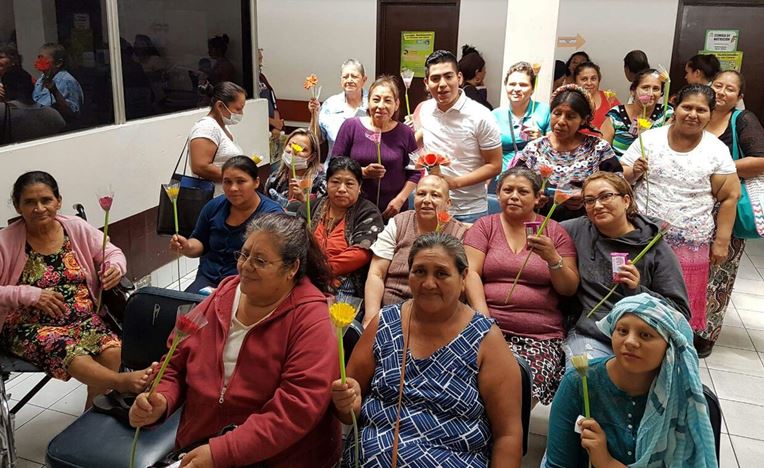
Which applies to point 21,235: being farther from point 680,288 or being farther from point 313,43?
point 313,43

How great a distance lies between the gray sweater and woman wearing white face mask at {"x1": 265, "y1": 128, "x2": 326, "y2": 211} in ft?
4.68

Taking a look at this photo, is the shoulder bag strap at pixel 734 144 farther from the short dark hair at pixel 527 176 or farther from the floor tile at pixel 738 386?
the short dark hair at pixel 527 176

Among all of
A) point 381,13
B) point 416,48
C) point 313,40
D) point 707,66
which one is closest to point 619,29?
point 707,66

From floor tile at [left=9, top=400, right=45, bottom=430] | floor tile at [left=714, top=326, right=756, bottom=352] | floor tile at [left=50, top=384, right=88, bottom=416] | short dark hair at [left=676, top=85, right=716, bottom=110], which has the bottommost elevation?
floor tile at [left=50, top=384, right=88, bottom=416]

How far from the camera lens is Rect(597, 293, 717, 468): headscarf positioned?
1.62m

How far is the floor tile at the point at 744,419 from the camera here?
2934 mm

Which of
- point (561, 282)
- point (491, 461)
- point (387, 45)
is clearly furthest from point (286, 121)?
point (491, 461)

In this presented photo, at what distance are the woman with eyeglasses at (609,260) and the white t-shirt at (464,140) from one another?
29.3 inches

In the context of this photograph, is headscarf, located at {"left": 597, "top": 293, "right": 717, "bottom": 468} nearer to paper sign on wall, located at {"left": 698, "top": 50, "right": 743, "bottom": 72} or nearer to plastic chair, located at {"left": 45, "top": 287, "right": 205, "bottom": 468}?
plastic chair, located at {"left": 45, "top": 287, "right": 205, "bottom": 468}

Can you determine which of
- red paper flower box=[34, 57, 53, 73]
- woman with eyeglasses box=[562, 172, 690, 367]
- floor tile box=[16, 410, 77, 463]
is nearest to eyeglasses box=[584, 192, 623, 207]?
woman with eyeglasses box=[562, 172, 690, 367]

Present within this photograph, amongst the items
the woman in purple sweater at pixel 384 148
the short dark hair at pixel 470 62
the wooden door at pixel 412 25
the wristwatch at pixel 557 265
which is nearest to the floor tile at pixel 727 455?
the wristwatch at pixel 557 265

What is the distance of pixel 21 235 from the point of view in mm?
2652

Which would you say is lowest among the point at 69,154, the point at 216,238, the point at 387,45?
the point at 216,238

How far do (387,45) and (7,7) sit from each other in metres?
4.64
